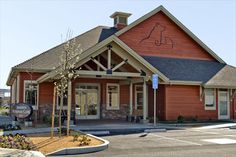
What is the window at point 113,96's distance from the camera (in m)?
25.5

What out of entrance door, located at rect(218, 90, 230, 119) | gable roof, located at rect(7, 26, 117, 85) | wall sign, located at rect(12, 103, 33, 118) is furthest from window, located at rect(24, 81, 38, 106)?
entrance door, located at rect(218, 90, 230, 119)

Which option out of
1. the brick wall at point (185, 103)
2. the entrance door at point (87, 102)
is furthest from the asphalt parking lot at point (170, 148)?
the entrance door at point (87, 102)

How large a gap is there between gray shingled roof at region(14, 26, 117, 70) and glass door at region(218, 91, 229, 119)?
33.3 ft

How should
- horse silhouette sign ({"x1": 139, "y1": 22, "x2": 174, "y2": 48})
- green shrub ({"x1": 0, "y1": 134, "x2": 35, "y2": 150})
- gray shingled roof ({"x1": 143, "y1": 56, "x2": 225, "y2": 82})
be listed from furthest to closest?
horse silhouette sign ({"x1": 139, "y1": 22, "x2": 174, "y2": 48}) → gray shingled roof ({"x1": 143, "y1": 56, "x2": 225, "y2": 82}) → green shrub ({"x1": 0, "y1": 134, "x2": 35, "y2": 150})

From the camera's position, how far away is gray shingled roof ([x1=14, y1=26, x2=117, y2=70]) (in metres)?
22.0

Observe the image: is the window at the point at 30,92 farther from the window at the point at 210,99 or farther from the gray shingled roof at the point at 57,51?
the window at the point at 210,99

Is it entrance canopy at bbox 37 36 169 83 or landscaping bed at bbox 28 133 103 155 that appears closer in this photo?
landscaping bed at bbox 28 133 103 155

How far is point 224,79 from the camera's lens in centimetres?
2673

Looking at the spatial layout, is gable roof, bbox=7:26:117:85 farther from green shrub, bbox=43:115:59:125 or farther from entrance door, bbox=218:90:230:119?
entrance door, bbox=218:90:230:119

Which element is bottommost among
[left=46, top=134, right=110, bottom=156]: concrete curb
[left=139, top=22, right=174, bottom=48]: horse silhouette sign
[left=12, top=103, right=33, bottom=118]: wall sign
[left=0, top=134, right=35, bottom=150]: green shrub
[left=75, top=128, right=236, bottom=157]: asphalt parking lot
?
[left=75, top=128, right=236, bottom=157]: asphalt parking lot

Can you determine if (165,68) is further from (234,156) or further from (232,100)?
(234,156)

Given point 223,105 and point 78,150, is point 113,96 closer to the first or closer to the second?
point 223,105

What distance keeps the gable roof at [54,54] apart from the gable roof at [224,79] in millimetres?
8921

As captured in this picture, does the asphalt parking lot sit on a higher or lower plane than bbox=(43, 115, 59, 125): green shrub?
lower
